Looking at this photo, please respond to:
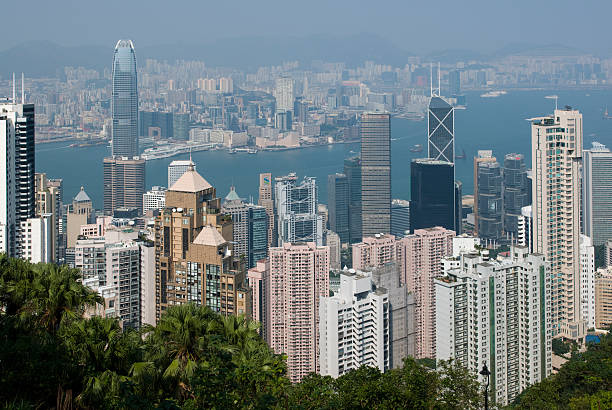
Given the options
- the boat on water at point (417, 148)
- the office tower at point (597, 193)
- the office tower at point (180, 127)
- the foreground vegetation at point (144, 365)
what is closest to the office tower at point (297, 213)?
the office tower at point (597, 193)

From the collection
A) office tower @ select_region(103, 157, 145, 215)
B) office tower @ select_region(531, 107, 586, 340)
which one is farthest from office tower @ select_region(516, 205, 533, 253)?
office tower @ select_region(103, 157, 145, 215)

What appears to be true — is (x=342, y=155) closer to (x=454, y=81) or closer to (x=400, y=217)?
(x=400, y=217)

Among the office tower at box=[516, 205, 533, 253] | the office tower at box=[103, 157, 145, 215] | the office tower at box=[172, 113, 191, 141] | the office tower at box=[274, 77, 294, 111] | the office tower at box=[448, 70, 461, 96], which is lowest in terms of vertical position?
the office tower at box=[516, 205, 533, 253]

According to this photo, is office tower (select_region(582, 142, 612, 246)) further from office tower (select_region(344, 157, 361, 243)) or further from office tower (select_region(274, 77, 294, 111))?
office tower (select_region(274, 77, 294, 111))

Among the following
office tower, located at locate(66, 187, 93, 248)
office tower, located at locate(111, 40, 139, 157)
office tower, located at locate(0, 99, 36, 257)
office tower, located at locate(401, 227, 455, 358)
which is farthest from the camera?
office tower, located at locate(111, 40, 139, 157)

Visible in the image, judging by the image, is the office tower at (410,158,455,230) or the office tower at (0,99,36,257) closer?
the office tower at (0,99,36,257)

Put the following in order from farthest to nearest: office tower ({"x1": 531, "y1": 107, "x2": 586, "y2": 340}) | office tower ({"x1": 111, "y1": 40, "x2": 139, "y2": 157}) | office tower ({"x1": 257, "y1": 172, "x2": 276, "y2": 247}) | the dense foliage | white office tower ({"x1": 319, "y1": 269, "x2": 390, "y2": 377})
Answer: office tower ({"x1": 111, "y1": 40, "x2": 139, "y2": 157}), office tower ({"x1": 257, "y1": 172, "x2": 276, "y2": 247}), office tower ({"x1": 531, "y1": 107, "x2": 586, "y2": 340}), white office tower ({"x1": 319, "y1": 269, "x2": 390, "y2": 377}), the dense foliage

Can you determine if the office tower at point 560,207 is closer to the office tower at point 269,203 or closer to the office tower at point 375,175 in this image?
the office tower at point 269,203
